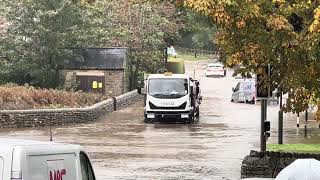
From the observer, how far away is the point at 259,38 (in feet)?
45.9

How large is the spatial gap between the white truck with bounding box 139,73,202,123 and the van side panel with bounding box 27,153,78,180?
93.5 ft

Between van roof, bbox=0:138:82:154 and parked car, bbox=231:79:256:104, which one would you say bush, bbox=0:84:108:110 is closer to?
parked car, bbox=231:79:256:104

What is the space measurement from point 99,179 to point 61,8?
1061 inches

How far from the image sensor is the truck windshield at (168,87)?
3659cm

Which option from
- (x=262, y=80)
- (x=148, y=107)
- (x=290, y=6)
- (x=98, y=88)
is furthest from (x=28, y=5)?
(x=290, y=6)

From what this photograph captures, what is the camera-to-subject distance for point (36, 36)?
43.9 m

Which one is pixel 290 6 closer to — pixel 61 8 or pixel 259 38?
pixel 259 38

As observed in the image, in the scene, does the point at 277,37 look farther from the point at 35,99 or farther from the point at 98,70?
the point at 98,70

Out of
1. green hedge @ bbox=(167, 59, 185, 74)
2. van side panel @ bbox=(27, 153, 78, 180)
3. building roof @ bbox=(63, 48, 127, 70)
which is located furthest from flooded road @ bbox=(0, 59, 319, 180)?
green hedge @ bbox=(167, 59, 185, 74)

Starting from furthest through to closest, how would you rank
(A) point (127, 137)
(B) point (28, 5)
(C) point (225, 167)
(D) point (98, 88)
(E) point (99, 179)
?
(D) point (98, 88), (B) point (28, 5), (A) point (127, 137), (C) point (225, 167), (E) point (99, 179)

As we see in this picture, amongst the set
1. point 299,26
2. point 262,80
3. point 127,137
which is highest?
point 299,26

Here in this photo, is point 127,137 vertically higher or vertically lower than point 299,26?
lower

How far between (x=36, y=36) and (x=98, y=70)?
19.3ft

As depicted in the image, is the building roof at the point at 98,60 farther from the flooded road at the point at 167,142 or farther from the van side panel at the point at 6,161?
the van side panel at the point at 6,161
